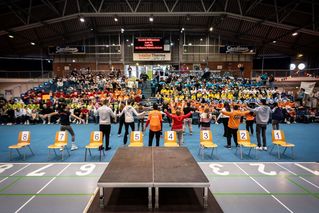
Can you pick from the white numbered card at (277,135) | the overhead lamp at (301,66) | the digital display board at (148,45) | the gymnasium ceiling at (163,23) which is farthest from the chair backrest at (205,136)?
the overhead lamp at (301,66)

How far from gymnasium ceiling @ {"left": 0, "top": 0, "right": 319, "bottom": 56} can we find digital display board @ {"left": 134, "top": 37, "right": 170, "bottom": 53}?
260 centimetres

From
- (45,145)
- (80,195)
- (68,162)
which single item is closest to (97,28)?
(45,145)

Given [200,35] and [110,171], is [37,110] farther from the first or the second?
[200,35]

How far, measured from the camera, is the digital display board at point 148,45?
24.9 meters

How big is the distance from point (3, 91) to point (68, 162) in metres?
23.3

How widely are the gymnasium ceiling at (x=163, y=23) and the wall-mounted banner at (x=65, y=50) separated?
2.60 feet

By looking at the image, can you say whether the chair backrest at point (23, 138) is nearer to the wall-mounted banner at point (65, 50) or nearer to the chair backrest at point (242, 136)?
the chair backrest at point (242, 136)

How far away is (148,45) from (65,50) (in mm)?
11008

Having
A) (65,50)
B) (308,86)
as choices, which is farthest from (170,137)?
(65,50)

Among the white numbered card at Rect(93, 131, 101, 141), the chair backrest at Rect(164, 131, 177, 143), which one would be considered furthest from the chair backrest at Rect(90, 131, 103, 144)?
the chair backrest at Rect(164, 131, 177, 143)

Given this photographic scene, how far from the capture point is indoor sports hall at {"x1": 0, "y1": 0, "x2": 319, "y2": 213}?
4.54 m

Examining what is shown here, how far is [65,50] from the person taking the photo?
88.9 ft

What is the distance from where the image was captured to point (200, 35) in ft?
92.6

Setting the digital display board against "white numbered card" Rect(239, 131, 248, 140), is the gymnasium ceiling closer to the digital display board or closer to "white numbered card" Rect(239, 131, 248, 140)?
the digital display board
